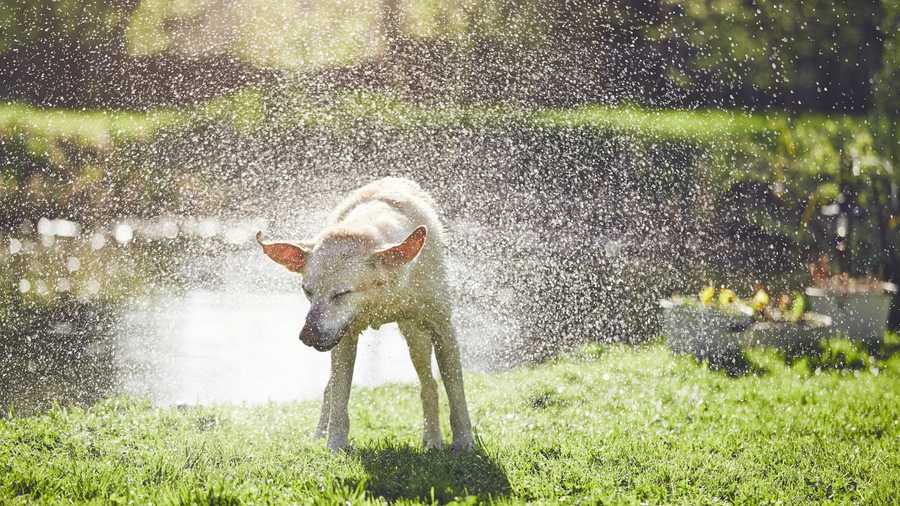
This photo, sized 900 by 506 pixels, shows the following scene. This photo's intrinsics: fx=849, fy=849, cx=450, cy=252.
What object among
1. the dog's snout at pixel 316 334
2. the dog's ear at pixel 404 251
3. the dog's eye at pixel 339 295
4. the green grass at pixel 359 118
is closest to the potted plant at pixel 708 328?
the dog's ear at pixel 404 251

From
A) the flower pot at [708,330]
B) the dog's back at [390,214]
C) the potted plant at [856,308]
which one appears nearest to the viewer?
the dog's back at [390,214]

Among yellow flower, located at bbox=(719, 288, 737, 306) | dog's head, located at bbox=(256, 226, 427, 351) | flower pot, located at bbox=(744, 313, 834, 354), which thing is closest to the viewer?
dog's head, located at bbox=(256, 226, 427, 351)

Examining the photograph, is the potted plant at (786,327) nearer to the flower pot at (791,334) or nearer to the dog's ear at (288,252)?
the flower pot at (791,334)

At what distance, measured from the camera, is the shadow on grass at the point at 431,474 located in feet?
15.1

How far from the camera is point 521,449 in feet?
18.0

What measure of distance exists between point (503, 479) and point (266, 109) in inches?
592

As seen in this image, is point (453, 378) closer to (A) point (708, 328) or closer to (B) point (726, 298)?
(A) point (708, 328)

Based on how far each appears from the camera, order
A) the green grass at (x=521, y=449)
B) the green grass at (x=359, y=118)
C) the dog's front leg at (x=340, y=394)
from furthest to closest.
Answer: the green grass at (x=359, y=118) < the dog's front leg at (x=340, y=394) < the green grass at (x=521, y=449)

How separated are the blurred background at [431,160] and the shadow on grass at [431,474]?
3.88m

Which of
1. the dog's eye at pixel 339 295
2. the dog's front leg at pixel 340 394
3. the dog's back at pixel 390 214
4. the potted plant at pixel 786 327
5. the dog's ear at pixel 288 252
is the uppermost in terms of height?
the dog's back at pixel 390 214

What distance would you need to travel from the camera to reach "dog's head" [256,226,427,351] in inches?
179

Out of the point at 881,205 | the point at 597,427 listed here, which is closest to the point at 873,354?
the point at 881,205

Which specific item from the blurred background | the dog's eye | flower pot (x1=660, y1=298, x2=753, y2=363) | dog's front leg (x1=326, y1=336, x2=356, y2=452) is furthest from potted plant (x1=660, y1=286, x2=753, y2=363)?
the dog's eye

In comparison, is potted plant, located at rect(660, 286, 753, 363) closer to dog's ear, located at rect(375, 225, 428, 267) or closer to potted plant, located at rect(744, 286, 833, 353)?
potted plant, located at rect(744, 286, 833, 353)
